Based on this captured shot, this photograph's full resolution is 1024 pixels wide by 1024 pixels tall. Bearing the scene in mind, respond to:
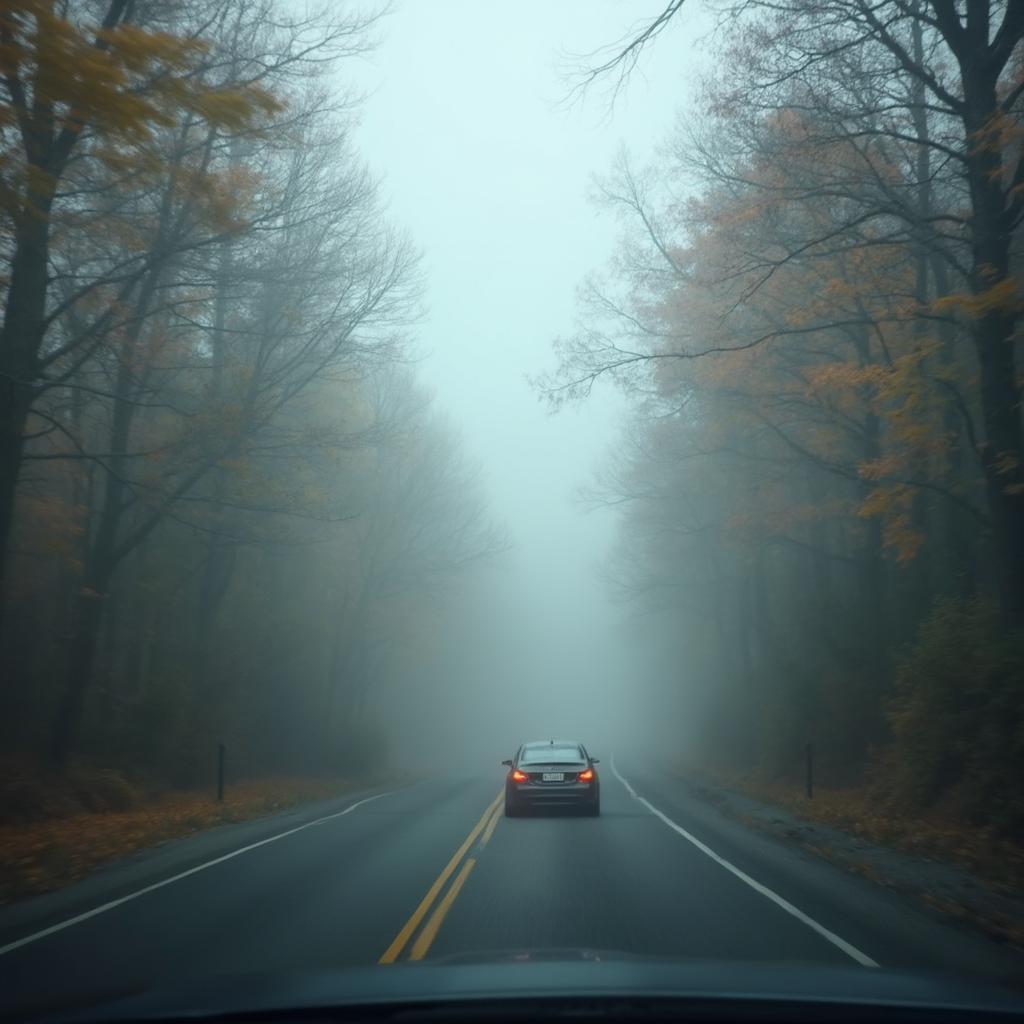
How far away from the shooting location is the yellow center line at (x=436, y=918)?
347 inches

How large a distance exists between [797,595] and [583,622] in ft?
350

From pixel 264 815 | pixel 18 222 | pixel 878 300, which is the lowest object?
pixel 264 815

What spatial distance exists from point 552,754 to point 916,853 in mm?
8700

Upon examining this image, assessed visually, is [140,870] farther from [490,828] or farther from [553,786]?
[553,786]

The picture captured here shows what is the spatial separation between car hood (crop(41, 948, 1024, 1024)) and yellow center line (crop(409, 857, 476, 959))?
2.96 metres

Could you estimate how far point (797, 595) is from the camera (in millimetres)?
37000

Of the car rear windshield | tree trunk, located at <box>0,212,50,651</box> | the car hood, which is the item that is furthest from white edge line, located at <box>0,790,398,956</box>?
tree trunk, located at <box>0,212,50,651</box>

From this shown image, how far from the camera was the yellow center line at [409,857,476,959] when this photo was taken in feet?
28.9

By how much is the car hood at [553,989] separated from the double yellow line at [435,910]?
2.33 metres

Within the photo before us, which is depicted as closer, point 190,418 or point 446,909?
point 446,909

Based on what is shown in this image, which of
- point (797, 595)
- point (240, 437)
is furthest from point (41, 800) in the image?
point (797, 595)

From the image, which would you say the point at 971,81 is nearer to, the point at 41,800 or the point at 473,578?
the point at 41,800

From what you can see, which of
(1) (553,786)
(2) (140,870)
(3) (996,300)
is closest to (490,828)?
(1) (553,786)

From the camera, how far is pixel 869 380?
1928 centimetres
